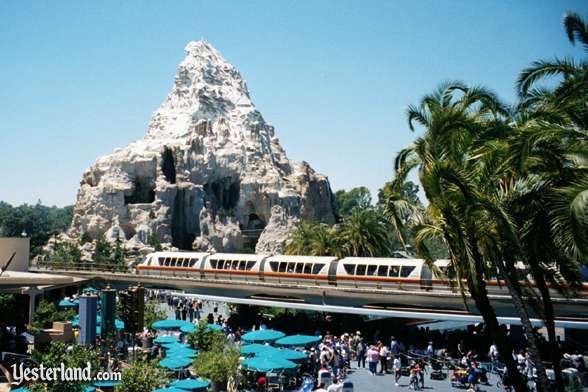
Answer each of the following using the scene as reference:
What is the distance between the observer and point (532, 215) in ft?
51.0

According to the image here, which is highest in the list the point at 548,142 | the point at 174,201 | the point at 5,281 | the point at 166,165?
the point at 166,165

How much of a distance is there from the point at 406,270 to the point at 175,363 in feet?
55.6

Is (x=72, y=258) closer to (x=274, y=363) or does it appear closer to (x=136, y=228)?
(x=136, y=228)

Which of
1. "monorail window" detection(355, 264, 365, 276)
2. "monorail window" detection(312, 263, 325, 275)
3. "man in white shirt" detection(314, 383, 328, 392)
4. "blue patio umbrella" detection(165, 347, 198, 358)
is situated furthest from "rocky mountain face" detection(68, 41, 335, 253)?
"man in white shirt" detection(314, 383, 328, 392)

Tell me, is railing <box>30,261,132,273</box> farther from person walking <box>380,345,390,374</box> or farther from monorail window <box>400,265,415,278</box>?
person walking <box>380,345,390,374</box>

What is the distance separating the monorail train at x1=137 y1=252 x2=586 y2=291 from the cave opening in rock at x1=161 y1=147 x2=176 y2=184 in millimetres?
34738

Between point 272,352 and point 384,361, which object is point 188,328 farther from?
point 384,361

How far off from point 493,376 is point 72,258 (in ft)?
204

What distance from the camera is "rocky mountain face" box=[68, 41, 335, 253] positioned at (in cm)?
8500

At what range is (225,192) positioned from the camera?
3708 inches

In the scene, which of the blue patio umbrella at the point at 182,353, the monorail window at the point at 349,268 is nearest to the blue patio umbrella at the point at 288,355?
the blue patio umbrella at the point at 182,353

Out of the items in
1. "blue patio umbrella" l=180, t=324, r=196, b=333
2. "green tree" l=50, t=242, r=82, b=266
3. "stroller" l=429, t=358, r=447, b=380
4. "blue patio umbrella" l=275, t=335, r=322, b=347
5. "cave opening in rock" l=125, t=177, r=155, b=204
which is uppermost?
"cave opening in rock" l=125, t=177, r=155, b=204

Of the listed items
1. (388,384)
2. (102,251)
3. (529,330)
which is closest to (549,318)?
(529,330)

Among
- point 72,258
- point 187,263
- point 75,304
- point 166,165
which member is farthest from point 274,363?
point 166,165
